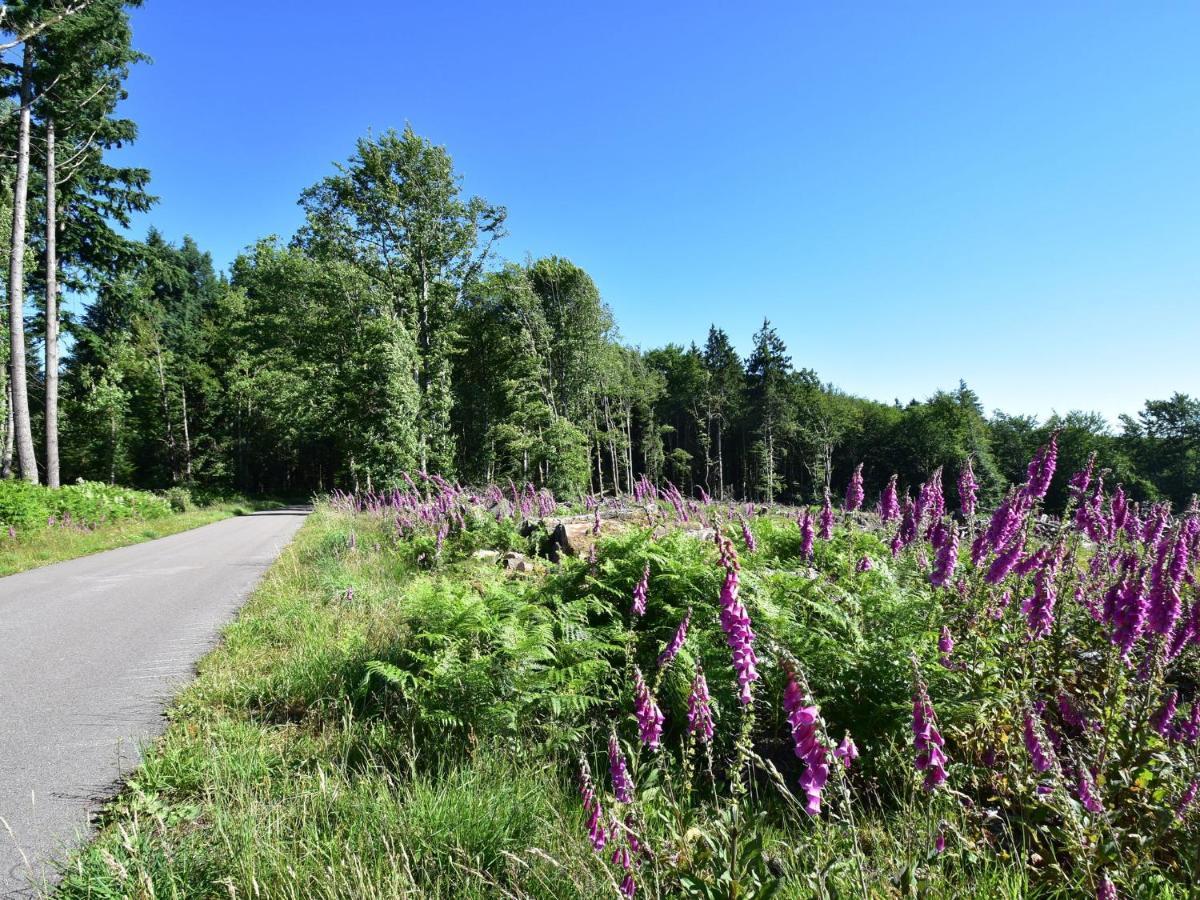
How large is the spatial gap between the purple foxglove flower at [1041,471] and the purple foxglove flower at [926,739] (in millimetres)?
3023

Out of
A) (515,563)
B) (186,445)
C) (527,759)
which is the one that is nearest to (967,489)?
(527,759)

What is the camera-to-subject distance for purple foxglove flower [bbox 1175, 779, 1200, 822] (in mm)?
2068

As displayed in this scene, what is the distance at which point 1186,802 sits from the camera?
2.11m

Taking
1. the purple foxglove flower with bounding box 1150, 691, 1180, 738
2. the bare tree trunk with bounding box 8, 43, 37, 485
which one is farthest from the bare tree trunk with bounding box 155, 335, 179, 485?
the purple foxglove flower with bounding box 1150, 691, 1180, 738

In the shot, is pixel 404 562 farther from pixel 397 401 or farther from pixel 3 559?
pixel 397 401

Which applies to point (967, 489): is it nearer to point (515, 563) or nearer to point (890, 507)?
point (890, 507)

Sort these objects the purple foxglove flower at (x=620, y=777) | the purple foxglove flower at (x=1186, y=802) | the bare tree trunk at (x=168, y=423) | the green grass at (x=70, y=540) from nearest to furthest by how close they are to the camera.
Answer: the purple foxglove flower at (x=620, y=777) → the purple foxglove flower at (x=1186, y=802) → the green grass at (x=70, y=540) → the bare tree trunk at (x=168, y=423)

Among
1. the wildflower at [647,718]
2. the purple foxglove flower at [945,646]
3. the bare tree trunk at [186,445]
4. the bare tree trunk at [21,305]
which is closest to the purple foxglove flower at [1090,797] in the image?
the purple foxglove flower at [945,646]

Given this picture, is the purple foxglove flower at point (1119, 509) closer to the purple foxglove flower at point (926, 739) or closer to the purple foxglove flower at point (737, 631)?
the purple foxglove flower at point (926, 739)

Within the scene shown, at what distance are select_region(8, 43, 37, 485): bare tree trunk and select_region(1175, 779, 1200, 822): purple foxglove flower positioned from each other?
23.6 metres

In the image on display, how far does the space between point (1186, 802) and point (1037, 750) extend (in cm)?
49

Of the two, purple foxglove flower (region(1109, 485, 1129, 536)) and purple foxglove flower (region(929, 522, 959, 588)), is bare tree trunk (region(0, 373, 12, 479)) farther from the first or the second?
purple foxglove flower (region(1109, 485, 1129, 536))

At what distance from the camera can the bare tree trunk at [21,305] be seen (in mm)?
16844

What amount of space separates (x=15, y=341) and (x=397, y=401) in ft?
36.3
